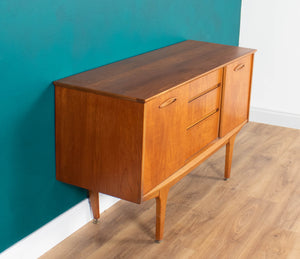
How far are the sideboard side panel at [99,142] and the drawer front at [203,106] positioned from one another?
0.45m

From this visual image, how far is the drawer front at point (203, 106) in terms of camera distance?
2333mm

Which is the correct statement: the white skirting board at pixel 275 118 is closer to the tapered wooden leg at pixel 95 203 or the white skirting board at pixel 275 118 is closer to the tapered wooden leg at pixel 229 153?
the tapered wooden leg at pixel 229 153

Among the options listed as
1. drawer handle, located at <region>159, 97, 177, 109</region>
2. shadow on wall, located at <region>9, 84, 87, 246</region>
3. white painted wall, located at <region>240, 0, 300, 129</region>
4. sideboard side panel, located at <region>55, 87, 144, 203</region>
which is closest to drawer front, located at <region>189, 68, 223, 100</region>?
drawer handle, located at <region>159, 97, 177, 109</region>

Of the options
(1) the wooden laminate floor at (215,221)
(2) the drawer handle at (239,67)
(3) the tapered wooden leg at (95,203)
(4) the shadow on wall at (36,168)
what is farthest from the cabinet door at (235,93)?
(4) the shadow on wall at (36,168)

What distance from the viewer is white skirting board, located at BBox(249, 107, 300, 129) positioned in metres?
3.93

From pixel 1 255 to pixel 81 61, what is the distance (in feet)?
3.06

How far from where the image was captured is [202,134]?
2.50 m

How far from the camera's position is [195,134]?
2.42 metres

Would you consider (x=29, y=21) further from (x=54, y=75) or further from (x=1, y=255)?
(x=1, y=255)

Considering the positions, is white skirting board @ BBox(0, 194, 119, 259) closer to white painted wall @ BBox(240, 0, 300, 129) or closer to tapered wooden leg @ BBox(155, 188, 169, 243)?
tapered wooden leg @ BBox(155, 188, 169, 243)

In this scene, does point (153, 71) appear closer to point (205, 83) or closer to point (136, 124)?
point (205, 83)

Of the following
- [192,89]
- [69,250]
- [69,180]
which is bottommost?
[69,250]

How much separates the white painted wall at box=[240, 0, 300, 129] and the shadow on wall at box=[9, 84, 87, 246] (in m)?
2.31

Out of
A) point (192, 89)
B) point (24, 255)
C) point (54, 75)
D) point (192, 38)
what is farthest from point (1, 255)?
point (192, 38)
